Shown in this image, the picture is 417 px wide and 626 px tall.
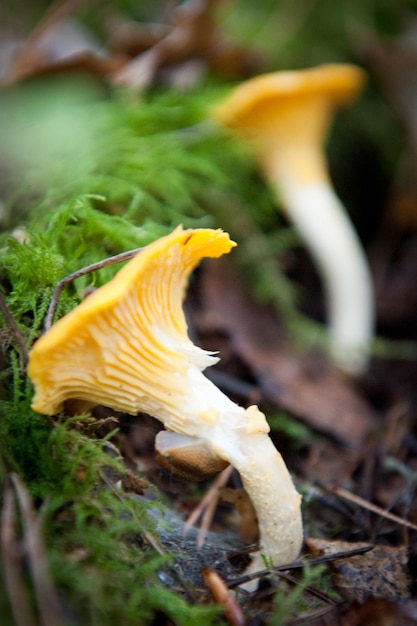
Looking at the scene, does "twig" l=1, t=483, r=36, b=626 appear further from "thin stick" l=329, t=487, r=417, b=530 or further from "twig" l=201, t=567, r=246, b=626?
"thin stick" l=329, t=487, r=417, b=530

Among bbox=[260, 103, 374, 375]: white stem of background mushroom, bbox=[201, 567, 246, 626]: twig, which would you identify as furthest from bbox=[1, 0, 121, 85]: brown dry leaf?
bbox=[201, 567, 246, 626]: twig

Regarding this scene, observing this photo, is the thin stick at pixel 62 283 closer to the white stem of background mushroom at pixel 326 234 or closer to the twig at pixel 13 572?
the twig at pixel 13 572

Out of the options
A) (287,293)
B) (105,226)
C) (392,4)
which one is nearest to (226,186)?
(287,293)

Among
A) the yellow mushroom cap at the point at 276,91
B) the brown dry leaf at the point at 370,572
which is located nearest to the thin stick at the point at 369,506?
the brown dry leaf at the point at 370,572

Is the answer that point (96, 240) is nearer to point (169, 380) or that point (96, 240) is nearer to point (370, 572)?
point (169, 380)

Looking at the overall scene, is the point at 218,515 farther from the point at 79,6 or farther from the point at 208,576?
the point at 79,6
